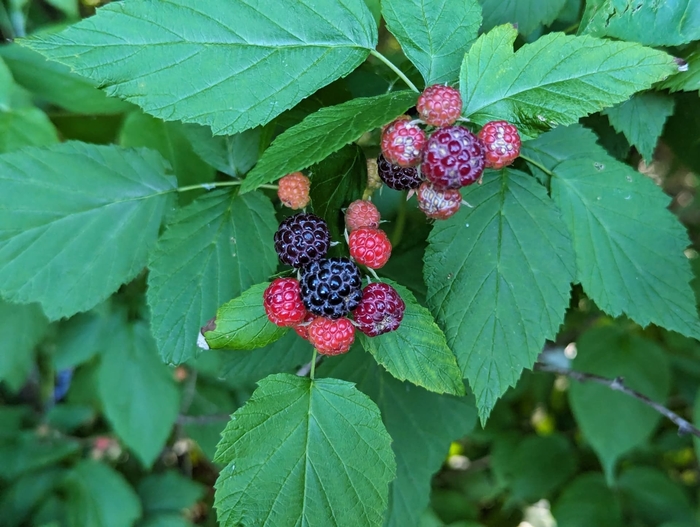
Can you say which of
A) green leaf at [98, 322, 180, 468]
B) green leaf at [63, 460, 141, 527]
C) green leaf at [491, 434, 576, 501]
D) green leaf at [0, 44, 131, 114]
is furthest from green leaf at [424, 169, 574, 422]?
green leaf at [63, 460, 141, 527]

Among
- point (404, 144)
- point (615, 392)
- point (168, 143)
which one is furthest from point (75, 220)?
point (615, 392)

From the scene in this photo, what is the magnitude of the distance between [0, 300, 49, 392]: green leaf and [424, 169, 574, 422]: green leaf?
111 cm

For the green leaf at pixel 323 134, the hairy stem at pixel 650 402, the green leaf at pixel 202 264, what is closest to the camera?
the green leaf at pixel 323 134

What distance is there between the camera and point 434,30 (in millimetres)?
624

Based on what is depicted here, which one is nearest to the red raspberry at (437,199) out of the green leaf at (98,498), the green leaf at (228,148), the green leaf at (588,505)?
the green leaf at (228,148)

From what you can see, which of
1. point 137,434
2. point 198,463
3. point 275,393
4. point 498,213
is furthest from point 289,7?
point 198,463

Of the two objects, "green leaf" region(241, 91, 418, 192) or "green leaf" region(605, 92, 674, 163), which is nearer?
"green leaf" region(241, 91, 418, 192)

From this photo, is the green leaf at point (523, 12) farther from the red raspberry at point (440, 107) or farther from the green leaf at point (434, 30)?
the red raspberry at point (440, 107)

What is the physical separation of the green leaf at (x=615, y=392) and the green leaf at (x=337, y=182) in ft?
3.32

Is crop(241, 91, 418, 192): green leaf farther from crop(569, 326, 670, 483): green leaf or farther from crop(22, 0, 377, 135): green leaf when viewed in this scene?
crop(569, 326, 670, 483): green leaf

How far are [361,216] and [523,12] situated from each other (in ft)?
1.46

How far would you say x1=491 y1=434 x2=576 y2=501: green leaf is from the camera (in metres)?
1.55

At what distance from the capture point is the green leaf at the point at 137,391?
1.37m

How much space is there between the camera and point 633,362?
134 centimetres
